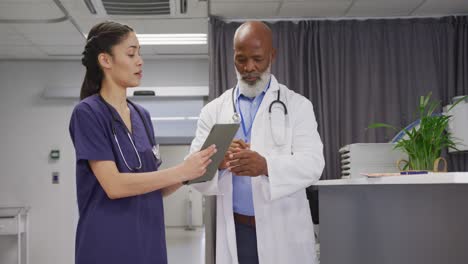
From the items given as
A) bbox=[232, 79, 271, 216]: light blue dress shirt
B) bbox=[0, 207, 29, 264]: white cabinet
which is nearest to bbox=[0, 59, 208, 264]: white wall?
bbox=[0, 207, 29, 264]: white cabinet

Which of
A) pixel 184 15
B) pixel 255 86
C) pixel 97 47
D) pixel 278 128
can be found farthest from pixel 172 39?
pixel 97 47

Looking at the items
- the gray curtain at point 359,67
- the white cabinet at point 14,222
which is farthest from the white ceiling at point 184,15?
the white cabinet at point 14,222

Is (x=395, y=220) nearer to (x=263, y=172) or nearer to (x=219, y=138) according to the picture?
(x=263, y=172)

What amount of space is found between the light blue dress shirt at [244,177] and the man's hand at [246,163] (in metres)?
0.14

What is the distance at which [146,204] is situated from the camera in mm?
1376

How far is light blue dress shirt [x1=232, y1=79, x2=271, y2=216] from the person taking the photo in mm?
1813

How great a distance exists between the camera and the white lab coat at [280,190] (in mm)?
1742

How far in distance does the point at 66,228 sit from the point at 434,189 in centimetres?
533

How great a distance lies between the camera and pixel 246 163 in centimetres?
167

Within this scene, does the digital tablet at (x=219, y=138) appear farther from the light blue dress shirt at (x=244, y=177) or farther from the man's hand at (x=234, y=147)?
the light blue dress shirt at (x=244, y=177)

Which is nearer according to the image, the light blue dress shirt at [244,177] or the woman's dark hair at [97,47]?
the woman's dark hair at [97,47]

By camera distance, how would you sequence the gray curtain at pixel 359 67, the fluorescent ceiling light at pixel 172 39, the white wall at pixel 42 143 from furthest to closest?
1. the white wall at pixel 42 143
2. the fluorescent ceiling light at pixel 172 39
3. the gray curtain at pixel 359 67

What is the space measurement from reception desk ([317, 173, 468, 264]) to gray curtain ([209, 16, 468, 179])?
2494 millimetres

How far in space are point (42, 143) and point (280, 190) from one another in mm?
5244
